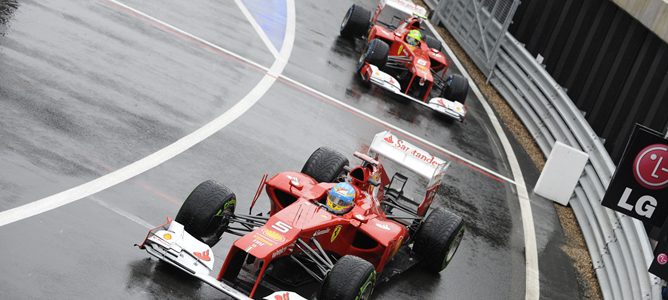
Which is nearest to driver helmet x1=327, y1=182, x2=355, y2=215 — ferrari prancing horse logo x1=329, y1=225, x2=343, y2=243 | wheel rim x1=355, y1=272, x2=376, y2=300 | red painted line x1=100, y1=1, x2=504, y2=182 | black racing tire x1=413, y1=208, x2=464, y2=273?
ferrari prancing horse logo x1=329, y1=225, x2=343, y2=243

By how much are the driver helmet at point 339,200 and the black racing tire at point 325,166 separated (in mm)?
1216

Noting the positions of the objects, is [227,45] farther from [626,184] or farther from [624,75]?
[626,184]

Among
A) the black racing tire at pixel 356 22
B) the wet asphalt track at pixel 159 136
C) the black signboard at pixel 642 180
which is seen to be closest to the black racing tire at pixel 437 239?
the wet asphalt track at pixel 159 136

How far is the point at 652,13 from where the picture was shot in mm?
21438

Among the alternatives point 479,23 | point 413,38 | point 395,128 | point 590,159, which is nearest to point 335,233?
point 395,128

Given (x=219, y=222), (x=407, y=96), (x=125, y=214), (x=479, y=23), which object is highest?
(x=479, y=23)

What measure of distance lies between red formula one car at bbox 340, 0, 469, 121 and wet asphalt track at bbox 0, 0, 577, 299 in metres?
0.40

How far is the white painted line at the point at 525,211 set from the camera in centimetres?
1612

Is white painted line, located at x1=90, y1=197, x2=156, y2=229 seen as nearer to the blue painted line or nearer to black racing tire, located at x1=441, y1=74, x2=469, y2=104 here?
the blue painted line

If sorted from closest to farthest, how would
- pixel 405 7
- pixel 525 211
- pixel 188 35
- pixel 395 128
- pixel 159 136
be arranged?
1. pixel 159 136
2. pixel 525 211
3. pixel 395 128
4. pixel 188 35
5. pixel 405 7

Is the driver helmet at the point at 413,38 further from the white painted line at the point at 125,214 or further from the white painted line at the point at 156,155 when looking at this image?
the white painted line at the point at 125,214

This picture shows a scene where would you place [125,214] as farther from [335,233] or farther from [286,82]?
[286,82]

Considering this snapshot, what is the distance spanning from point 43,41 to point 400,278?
7.95 meters

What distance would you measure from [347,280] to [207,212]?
1.81 meters
